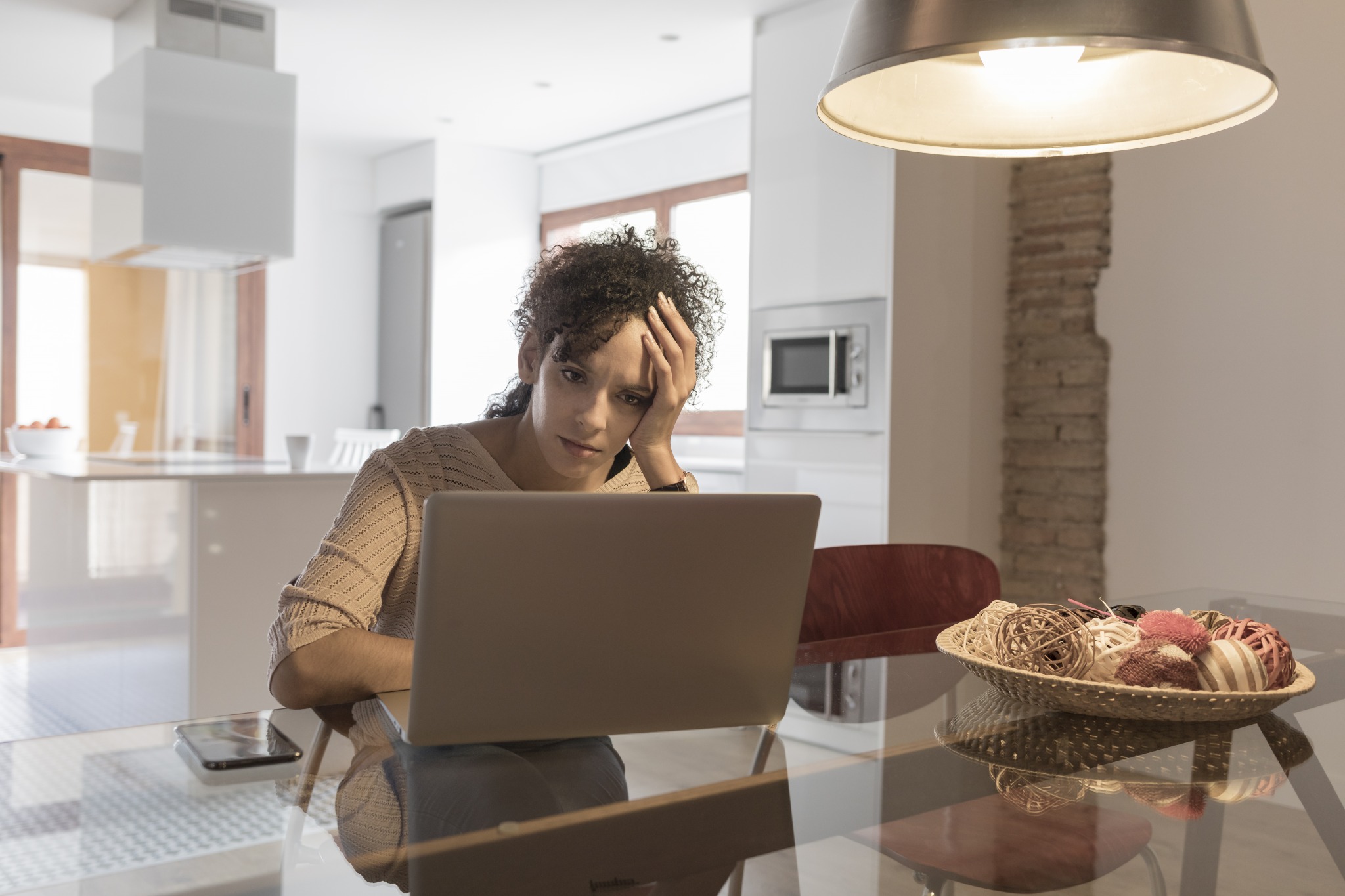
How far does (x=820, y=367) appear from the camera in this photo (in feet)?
12.0

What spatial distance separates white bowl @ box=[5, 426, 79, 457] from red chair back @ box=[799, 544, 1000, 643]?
344 cm

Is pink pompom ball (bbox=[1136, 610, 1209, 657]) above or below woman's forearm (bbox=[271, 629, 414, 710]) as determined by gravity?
above

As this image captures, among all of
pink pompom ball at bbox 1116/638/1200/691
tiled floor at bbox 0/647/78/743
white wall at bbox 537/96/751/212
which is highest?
white wall at bbox 537/96/751/212

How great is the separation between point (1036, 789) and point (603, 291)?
77 cm

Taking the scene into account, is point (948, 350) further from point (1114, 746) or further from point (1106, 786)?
point (1106, 786)

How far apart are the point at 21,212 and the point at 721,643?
18.6 feet

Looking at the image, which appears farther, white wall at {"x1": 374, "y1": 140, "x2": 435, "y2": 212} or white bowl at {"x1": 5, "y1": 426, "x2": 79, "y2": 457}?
white wall at {"x1": 374, "y1": 140, "x2": 435, "y2": 212}

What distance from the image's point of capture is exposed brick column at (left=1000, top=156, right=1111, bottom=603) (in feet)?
12.0

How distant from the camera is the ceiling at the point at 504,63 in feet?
13.2

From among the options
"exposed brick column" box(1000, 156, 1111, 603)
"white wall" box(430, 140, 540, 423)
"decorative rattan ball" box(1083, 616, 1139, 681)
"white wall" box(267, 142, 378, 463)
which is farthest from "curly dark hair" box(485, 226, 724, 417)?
"white wall" box(267, 142, 378, 463)

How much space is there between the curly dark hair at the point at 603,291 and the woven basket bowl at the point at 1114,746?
61 cm

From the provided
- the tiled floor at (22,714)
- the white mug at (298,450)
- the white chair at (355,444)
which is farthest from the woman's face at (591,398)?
the white chair at (355,444)

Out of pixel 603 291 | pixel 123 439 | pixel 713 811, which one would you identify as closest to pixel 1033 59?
pixel 603 291

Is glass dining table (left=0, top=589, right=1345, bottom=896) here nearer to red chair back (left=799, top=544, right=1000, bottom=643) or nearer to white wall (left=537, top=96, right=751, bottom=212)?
red chair back (left=799, top=544, right=1000, bottom=643)
